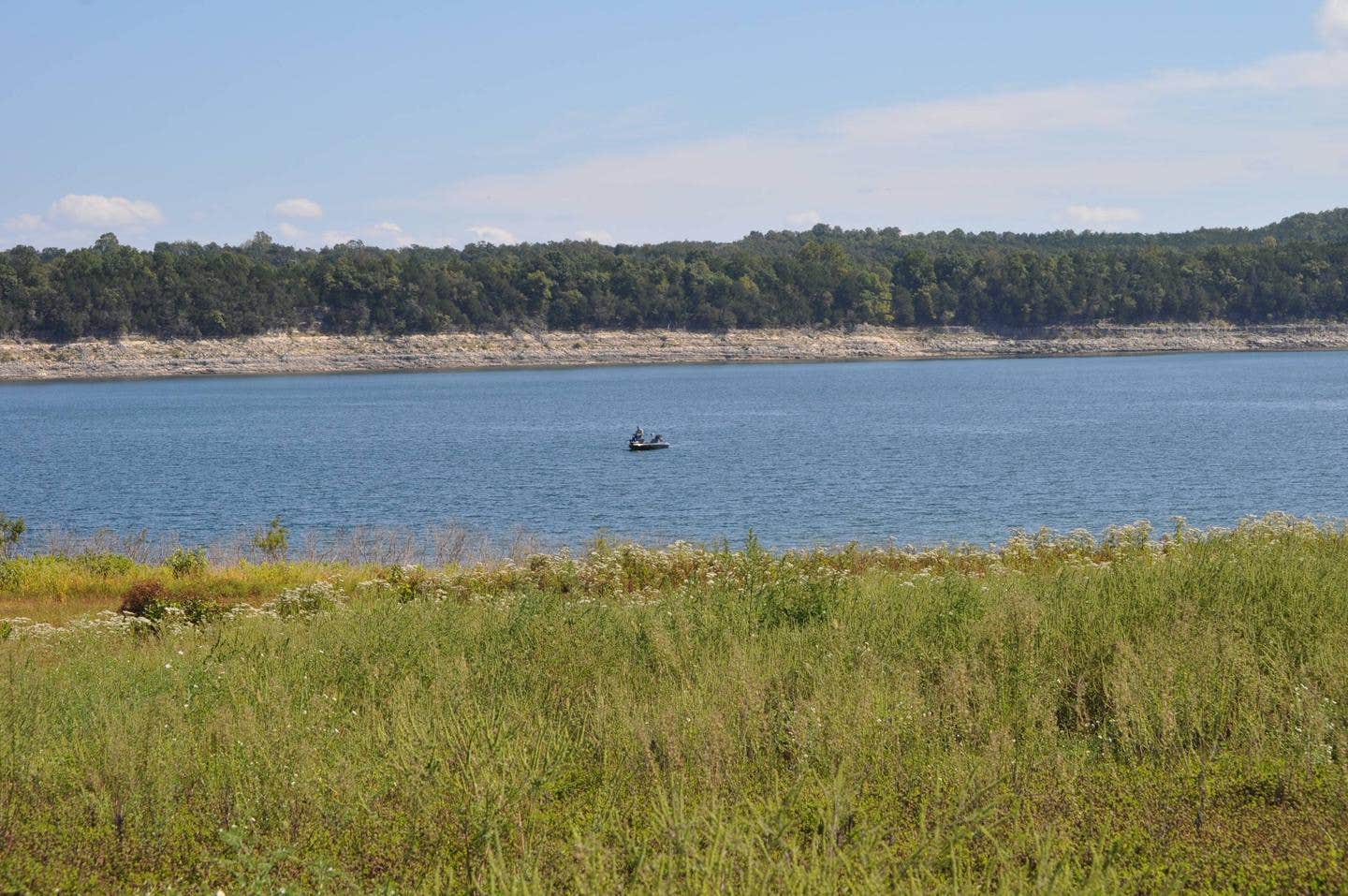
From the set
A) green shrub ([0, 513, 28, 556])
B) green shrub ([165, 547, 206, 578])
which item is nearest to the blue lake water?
green shrub ([0, 513, 28, 556])

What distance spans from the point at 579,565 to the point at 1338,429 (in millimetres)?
52650

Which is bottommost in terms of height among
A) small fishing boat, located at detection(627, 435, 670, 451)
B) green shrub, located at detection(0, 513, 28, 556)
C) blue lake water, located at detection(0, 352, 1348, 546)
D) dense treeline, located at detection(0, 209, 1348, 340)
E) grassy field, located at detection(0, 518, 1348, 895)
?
blue lake water, located at detection(0, 352, 1348, 546)

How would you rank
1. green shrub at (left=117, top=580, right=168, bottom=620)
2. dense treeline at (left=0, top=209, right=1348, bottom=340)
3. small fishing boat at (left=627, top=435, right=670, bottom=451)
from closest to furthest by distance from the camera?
green shrub at (left=117, top=580, right=168, bottom=620), small fishing boat at (left=627, top=435, right=670, bottom=451), dense treeline at (left=0, top=209, right=1348, bottom=340)

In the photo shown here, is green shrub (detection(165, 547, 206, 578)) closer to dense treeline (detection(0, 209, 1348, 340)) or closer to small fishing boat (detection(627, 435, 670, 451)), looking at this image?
small fishing boat (detection(627, 435, 670, 451))

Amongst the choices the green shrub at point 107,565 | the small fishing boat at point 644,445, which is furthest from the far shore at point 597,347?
the green shrub at point 107,565

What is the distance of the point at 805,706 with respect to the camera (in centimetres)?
863

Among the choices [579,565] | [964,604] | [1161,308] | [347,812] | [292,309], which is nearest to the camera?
[347,812]

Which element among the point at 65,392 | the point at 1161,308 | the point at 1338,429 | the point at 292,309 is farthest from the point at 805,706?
the point at 1161,308

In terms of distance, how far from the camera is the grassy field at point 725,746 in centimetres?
650

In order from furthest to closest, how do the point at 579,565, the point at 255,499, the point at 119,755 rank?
the point at 255,499 → the point at 579,565 → the point at 119,755

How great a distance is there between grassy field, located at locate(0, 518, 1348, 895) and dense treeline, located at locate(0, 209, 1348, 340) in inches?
5483

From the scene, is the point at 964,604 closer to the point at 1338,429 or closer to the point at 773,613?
the point at 773,613

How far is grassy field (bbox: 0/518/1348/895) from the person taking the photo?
650 cm

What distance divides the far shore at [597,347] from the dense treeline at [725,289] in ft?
5.06
